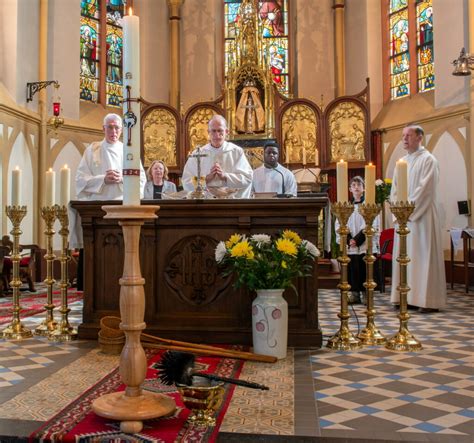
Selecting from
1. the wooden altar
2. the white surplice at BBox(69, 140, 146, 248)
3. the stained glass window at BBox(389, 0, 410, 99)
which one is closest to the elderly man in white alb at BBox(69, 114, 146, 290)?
the white surplice at BBox(69, 140, 146, 248)

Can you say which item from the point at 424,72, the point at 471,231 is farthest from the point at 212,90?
the point at 471,231

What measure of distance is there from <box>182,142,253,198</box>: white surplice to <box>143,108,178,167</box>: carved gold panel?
595 centimetres

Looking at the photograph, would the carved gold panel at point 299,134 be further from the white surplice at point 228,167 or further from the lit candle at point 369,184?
the lit candle at point 369,184

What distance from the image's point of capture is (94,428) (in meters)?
2.51

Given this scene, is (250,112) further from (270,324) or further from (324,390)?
(324,390)

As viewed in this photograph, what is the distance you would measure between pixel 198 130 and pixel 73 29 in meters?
3.37

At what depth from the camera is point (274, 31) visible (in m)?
13.5

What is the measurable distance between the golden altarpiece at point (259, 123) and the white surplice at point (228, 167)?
17.8 ft

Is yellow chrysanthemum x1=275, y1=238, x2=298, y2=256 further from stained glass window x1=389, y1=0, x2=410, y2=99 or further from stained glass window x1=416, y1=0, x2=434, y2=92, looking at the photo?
stained glass window x1=389, y1=0, x2=410, y2=99

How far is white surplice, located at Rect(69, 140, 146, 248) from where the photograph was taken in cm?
519

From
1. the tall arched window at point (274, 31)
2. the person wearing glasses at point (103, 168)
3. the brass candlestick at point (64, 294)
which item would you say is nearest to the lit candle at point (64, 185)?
the brass candlestick at point (64, 294)

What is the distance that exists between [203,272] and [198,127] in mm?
7289

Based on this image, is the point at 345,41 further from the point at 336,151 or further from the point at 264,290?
the point at 264,290

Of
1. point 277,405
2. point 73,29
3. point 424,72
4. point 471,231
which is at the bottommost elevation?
point 277,405
